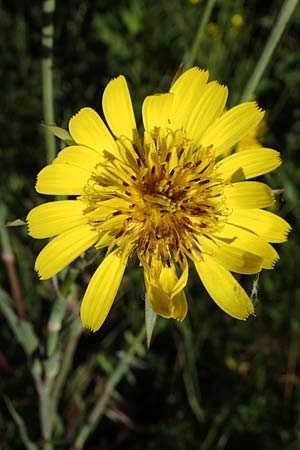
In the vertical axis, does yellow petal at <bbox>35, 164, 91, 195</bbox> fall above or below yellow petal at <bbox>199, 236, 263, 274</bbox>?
above

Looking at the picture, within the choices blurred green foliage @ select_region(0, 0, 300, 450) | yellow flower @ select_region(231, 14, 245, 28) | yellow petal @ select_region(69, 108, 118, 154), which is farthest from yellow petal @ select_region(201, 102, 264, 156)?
yellow flower @ select_region(231, 14, 245, 28)

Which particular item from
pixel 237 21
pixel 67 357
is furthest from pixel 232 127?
pixel 237 21

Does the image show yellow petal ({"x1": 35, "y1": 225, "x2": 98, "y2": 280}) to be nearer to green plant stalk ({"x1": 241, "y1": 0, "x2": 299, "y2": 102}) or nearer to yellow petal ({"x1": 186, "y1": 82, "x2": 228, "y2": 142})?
yellow petal ({"x1": 186, "y1": 82, "x2": 228, "y2": 142})

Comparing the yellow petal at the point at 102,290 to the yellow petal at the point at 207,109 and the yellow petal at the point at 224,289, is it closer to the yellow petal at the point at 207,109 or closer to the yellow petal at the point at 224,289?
the yellow petal at the point at 224,289

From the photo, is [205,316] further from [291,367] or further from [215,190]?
[215,190]

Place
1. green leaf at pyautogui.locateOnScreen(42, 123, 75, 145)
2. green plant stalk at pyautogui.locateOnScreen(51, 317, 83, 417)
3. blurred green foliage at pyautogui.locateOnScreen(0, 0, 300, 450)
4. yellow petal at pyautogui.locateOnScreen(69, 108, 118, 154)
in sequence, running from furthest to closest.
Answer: blurred green foliage at pyautogui.locateOnScreen(0, 0, 300, 450)
green plant stalk at pyautogui.locateOnScreen(51, 317, 83, 417)
yellow petal at pyautogui.locateOnScreen(69, 108, 118, 154)
green leaf at pyautogui.locateOnScreen(42, 123, 75, 145)

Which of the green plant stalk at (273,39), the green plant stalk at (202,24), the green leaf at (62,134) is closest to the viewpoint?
the green leaf at (62,134)

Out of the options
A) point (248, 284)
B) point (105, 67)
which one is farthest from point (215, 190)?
point (105, 67)

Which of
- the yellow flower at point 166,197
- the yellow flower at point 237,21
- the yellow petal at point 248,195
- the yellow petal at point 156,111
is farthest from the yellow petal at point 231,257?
the yellow flower at point 237,21

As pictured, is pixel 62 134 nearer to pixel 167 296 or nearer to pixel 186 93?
pixel 186 93
